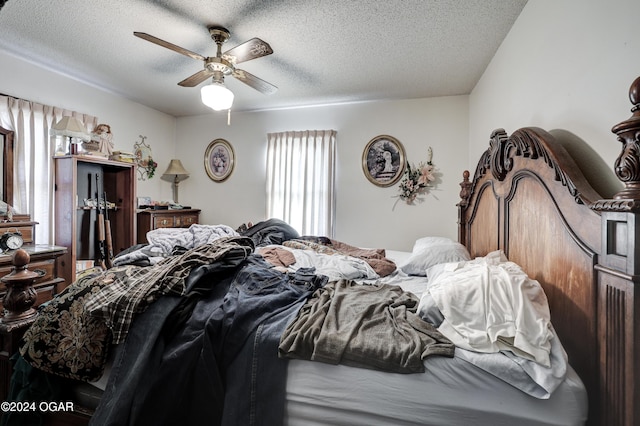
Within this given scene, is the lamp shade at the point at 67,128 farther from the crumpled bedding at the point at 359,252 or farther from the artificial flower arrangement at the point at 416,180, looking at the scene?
the artificial flower arrangement at the point at 416,180

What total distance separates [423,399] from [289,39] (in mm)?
2460

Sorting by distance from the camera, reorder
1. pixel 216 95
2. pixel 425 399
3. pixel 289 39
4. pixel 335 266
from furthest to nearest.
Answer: pixel 289 39 < pixel 216 95 < pixel 335 266 < pixel 425 399

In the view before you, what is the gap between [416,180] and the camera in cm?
337

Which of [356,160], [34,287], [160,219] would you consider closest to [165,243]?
[34,287]

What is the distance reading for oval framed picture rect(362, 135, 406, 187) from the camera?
11.3ft

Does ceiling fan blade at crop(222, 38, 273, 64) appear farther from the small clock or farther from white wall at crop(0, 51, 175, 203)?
white wall at crop(0, 51, 175, 203)

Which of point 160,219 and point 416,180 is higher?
point 416,180

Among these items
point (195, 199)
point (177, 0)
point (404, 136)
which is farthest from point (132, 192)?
point (404, 136)

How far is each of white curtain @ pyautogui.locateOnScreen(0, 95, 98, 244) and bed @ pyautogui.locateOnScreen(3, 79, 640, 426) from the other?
233 cm

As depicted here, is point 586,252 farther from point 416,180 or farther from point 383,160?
point 383,160

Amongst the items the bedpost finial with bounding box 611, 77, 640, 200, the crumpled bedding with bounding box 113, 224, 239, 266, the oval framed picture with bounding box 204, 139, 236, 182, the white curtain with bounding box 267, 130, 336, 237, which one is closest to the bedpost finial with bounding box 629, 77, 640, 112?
the bedpost finial with bounding box 611, 77, 640, 200

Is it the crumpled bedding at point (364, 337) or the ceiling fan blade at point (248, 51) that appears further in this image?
the ceiling fan blade at point (248, 51)

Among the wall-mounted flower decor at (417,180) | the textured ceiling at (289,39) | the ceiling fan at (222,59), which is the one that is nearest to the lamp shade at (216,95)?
the ceiling fan at (222,59)

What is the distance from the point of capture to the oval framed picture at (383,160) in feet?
11.3
